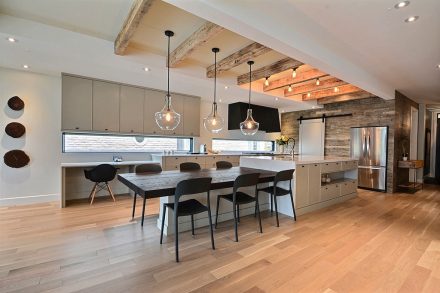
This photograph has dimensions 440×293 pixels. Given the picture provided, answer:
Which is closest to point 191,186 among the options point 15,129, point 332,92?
point 15,129

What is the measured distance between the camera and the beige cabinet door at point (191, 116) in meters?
5.71

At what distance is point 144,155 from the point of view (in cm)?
531

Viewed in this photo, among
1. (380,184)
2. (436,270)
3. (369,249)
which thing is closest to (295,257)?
(369,249)

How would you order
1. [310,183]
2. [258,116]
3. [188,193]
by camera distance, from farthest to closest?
[258,116]
[310,183]
[188,193]

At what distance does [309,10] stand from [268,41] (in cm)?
49

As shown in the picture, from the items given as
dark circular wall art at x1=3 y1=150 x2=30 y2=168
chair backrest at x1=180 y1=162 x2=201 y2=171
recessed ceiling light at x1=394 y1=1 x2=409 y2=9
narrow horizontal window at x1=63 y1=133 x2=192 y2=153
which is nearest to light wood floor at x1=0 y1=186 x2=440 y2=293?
dark circular wall art at x1=3 y1=150 x2=30 y2=168

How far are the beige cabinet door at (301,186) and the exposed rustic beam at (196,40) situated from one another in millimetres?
2415

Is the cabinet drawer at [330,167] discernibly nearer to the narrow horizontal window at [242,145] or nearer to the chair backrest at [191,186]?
the chair backrest at [191,186]

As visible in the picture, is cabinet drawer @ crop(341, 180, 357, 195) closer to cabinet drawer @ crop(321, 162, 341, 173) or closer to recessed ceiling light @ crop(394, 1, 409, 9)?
cabinet drawer @ crop(321, 162, 341, 173)

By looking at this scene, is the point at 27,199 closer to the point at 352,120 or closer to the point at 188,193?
the point at 188,193

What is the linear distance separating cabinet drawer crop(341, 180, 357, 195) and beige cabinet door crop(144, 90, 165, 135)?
14.3ft

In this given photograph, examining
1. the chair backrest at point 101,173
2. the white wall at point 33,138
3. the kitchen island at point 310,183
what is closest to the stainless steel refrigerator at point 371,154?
the kitchen island at point 310,183

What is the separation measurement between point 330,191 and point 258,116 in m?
3.40

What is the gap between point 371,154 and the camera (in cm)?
555
